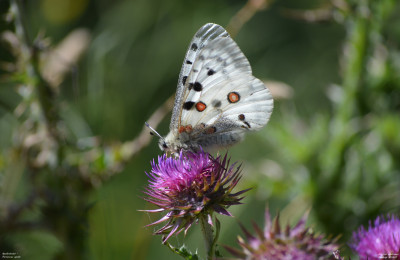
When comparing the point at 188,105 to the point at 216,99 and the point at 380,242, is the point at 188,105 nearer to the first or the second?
the point at 216,99

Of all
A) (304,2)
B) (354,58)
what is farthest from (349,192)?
(304,2)

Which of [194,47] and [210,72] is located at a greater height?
[194,47]

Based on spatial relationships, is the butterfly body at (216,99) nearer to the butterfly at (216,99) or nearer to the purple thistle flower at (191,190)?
the butterfly at (216,99)

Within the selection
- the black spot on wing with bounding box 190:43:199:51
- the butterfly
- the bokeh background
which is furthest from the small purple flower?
the black spot on wing with bounding box 190:43:199:51

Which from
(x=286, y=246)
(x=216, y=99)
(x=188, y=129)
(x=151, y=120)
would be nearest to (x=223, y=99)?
(x=216, y=99)

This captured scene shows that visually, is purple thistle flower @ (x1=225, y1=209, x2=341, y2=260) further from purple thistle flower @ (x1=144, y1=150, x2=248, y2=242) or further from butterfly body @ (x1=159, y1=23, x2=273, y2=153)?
butterfly body @ (x1=159, y1=23, x2=273, y2=153)

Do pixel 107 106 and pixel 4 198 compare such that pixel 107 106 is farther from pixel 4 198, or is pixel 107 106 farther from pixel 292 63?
pixel 292 63
